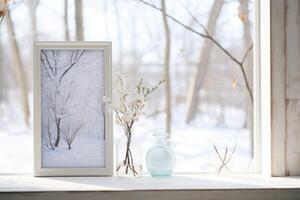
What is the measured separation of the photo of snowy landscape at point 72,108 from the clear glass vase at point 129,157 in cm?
8

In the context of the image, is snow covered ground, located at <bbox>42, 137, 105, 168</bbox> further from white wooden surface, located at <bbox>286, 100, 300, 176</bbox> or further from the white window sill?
white wooden surface, located at <bbox>286, 100, 300, 176</bbox>

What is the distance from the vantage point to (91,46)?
2141mm

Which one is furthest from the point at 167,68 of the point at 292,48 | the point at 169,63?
the point at 292,48

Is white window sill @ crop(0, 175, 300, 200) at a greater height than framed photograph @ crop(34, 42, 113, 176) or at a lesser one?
lesser

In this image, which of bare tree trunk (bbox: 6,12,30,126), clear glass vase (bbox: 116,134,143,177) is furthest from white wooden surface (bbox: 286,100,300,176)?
bare tree trunk (bbox: 6,12,30,126)

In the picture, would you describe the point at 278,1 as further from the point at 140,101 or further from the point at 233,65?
the point at 140,101

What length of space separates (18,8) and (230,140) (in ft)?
3.94

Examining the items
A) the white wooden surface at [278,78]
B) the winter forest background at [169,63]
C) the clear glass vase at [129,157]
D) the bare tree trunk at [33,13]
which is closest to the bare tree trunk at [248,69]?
the winter forest background at [169,63]

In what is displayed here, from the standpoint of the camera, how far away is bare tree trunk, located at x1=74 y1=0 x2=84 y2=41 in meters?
2.23

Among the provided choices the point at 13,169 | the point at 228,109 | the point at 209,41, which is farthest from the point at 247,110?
the point at 13,169

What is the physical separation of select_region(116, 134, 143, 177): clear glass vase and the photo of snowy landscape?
8 centimetres

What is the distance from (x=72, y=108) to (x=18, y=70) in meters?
0.34

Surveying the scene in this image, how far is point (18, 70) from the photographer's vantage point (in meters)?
2.22

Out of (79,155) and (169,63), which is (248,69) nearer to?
(169,63)
